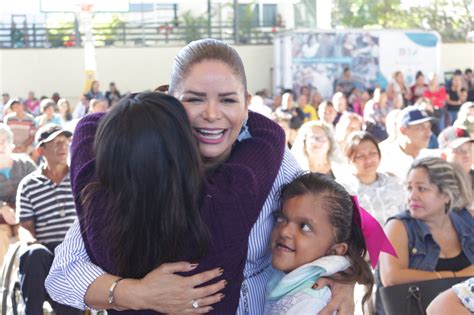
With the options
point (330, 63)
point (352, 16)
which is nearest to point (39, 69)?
point (330, 63)

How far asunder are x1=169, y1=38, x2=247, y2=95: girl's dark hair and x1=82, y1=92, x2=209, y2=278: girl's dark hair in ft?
0.84

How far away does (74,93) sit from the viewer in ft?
86.8

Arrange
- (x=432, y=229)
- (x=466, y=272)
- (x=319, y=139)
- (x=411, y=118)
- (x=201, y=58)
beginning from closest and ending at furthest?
(x=201, y=58) → (x=466, y=272) → (x=432, y=229) → (x=319, y=139) → (x=411, y=118)

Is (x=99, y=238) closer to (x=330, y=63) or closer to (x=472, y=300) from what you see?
(x=472, y=300)

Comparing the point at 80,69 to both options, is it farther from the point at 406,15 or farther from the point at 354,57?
the point at 406,15

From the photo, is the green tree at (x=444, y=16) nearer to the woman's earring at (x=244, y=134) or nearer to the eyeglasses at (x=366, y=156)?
the eyeglasses at (x=366, y=156)

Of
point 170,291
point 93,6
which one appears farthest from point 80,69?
point 170,291

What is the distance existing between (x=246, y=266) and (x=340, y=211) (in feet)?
1.12

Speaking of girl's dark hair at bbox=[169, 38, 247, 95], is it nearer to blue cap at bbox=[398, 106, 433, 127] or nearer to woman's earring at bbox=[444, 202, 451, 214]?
woman's earring at bbox=[444, 202, 451, 214]

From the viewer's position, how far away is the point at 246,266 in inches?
106

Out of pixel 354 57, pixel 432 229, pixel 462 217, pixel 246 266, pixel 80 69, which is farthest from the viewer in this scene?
pixel 80 69

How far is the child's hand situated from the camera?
271 cm


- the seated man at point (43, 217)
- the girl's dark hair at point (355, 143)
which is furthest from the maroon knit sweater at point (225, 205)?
the girl's dark hair at point (355, 143)

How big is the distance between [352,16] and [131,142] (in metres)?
39.1
